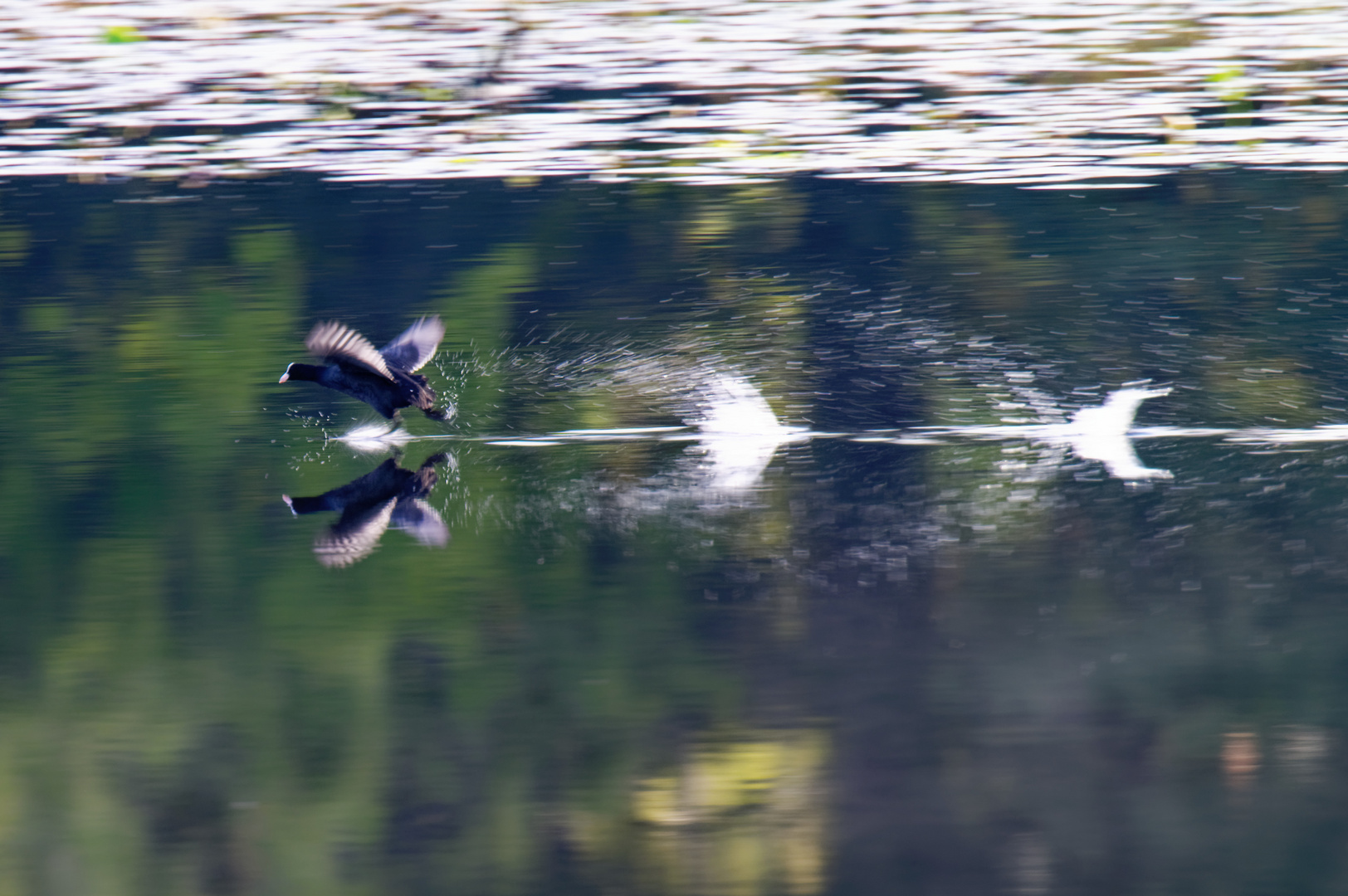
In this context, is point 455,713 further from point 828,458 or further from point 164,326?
point 164,326

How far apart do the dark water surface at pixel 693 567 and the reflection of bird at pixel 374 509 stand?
0.03m

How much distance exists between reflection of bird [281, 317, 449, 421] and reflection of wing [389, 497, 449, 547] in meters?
0.62

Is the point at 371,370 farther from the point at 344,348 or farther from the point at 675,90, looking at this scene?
the point at 675,90

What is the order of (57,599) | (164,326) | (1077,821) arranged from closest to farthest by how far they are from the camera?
(1077,821) → (57,599) → (164,326)

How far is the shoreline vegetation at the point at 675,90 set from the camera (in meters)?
11.0

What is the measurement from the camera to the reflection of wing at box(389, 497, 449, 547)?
17.6 ft

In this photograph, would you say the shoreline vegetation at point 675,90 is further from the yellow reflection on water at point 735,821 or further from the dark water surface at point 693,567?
the yellow reflection on water at point 735,821

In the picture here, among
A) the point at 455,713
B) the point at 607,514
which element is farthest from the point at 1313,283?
the point at 455,713

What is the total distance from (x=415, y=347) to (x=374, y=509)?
3.76 ft

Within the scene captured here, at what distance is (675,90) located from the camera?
13.3m

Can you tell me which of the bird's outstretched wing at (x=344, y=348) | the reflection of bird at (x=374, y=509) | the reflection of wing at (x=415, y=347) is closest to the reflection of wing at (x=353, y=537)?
the reflection of bird at (x=374, y=509)

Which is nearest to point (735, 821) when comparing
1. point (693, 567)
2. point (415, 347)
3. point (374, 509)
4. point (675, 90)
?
point (693, 567)

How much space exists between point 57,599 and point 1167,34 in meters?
11.9

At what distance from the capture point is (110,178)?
10742mm
